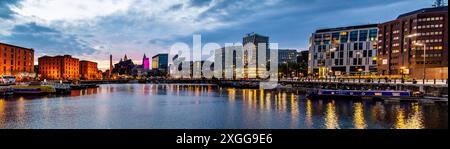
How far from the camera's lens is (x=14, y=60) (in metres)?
167

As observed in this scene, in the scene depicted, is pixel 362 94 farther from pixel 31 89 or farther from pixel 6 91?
pixel 6 91

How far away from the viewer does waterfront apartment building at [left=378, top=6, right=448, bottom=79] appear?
15875 centimetres

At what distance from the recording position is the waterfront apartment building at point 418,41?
15875cm

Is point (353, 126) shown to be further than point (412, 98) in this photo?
No

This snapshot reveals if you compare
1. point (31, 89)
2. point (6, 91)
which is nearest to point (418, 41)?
point (31, 89)

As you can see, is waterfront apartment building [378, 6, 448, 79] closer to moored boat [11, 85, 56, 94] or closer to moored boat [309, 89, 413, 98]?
moored boat [309, 89, 413, 98]

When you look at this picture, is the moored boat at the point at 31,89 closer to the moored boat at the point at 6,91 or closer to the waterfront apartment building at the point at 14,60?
the moored boat at the point at 6,91

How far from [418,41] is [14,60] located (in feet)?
717
